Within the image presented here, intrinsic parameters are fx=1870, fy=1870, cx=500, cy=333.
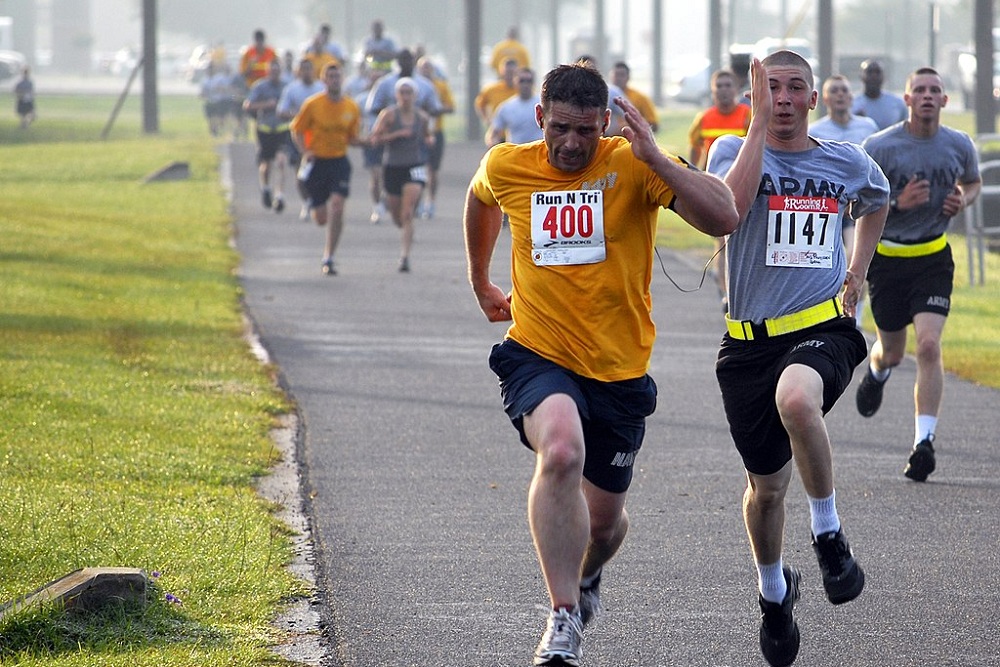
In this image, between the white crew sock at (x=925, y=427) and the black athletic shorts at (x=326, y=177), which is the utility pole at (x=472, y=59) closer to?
the black athletic shorts at (x=326, y=177)

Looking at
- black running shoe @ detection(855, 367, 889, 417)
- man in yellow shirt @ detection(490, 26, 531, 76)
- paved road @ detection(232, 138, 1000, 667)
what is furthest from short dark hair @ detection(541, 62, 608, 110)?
man in yellow shirt @ detection(490, 26, 531, 76)

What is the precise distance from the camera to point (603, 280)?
5434 mm

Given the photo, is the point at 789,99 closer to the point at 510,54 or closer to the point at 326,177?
the point at 326,177

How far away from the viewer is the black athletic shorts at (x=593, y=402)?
17.8ft

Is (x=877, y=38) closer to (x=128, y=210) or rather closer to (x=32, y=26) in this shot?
Result: (x=32, y=26)

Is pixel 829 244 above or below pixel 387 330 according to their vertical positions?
above

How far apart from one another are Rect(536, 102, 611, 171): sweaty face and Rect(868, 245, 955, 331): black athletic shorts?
154 inches

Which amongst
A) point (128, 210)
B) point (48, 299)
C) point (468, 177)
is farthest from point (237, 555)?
point (468, 177)

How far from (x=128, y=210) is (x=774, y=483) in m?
19.5

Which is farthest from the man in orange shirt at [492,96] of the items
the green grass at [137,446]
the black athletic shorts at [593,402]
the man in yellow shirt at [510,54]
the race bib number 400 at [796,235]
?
the black athletic shorts at [593,402]

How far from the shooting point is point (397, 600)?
6.31 m

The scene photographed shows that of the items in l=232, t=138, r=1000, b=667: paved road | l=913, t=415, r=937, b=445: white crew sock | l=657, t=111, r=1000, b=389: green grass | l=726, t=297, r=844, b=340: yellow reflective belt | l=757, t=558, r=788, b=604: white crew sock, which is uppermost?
l=726, t=297, r=844, b=340: yellow reflective belt

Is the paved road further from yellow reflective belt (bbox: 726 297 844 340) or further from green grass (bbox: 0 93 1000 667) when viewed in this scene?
yellow reflective belt (bbox: 726 297 844 340)

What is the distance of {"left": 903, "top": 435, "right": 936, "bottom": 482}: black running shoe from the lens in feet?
28.0
